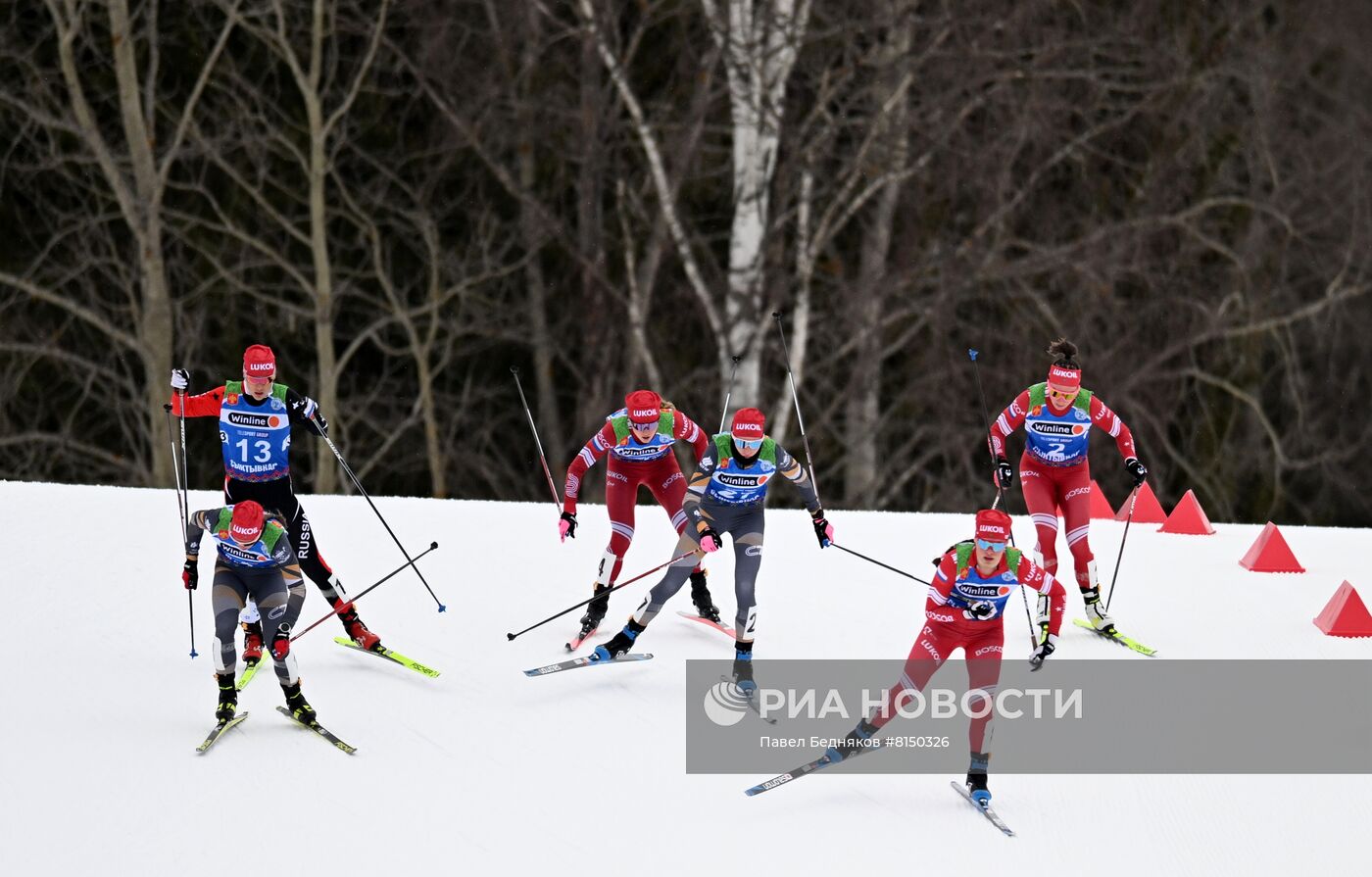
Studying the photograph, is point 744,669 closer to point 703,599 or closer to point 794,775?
point 794,775

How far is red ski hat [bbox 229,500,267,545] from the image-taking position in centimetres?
742

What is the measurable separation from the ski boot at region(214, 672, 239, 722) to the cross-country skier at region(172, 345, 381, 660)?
0.64 metres

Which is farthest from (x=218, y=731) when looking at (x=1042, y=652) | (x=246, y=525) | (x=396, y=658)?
(x=1042, y=652)

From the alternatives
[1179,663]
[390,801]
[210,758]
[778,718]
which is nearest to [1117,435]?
[1179,663]

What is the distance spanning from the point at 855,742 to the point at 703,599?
2.49 m

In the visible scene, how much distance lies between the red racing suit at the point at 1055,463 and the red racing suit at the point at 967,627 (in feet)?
7.09

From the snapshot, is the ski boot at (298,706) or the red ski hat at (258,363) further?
the red ski hat at (258,363)

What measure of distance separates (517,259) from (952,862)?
14882 mm

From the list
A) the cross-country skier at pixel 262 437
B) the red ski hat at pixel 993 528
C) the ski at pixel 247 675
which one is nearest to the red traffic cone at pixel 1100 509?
the red ski hat at pixel 993 528

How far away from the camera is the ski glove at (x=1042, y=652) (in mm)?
8195

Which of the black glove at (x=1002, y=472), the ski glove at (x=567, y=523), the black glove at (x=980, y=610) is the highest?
the black glove at (x=1002, y=472)

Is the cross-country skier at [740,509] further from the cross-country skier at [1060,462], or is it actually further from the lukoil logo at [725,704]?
the cross-country skier at [1060,462]

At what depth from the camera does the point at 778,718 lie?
8.19 metres

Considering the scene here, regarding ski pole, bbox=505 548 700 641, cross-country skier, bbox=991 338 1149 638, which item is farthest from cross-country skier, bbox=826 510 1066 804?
cross-country skier, bbox=991 338 1149 638
